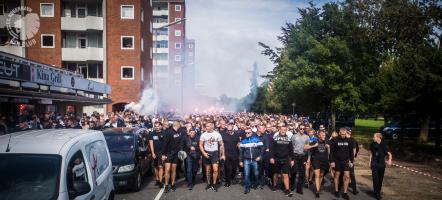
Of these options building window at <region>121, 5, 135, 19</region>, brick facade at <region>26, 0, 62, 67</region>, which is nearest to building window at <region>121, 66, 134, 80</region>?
building window at <region>121, 5, 135, 19</region>

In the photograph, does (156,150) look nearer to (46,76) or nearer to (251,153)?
(251,153)

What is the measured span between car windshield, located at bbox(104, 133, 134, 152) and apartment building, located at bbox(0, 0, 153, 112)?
2824 cm

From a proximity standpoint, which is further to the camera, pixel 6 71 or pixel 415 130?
pixel 415 130

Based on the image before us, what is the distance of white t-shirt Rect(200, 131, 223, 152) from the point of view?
11750 mm

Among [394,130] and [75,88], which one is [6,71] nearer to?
[75,88]

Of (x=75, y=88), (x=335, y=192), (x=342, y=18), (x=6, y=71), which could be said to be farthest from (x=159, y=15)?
(x=335, y=192)

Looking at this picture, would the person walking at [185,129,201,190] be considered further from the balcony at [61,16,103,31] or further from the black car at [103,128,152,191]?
the balcony at [61,16,103,31]

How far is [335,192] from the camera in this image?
1099 centimetres

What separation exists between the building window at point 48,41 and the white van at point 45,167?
36109 millimetres

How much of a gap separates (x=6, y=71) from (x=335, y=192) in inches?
514

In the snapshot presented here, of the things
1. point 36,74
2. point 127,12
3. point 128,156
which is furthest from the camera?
point 127,12

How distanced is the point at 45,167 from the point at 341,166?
322 inches

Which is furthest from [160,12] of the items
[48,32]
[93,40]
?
[48,32]

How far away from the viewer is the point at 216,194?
425 inches
